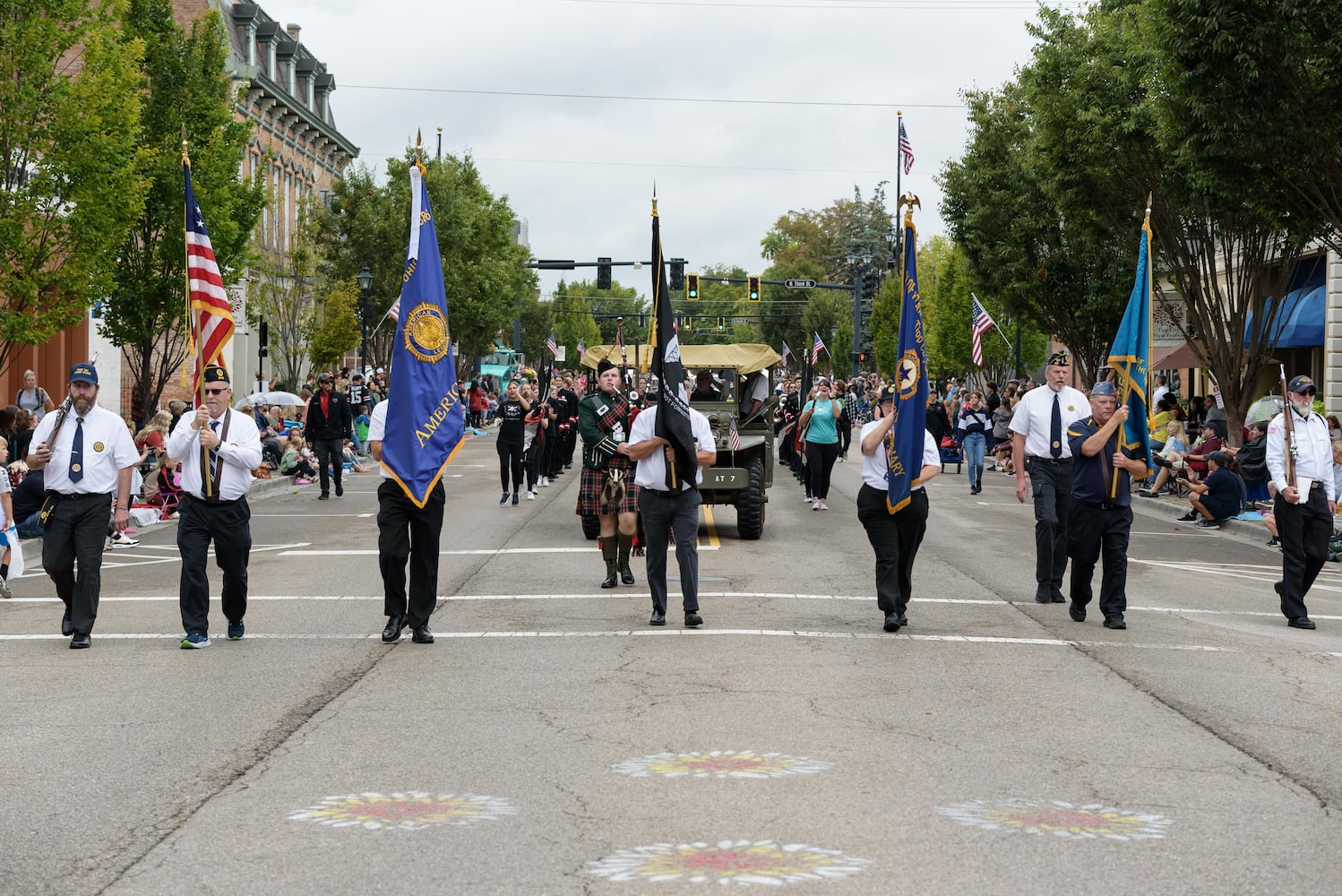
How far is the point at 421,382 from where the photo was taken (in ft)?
35.4

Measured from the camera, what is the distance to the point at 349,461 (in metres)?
33.8

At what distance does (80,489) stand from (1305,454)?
345 inches

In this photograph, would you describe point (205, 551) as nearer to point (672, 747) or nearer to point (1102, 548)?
point (672, 747)

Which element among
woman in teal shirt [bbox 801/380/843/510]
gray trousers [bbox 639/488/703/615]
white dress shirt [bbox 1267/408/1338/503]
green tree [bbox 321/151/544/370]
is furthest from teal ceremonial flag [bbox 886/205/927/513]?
green tree [bbox 321/151/544/370]

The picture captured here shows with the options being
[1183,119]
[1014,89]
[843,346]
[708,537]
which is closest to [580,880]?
[708,537]

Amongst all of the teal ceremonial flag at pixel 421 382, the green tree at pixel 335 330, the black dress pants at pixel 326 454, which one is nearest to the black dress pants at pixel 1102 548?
the teal ceremonial flag at pixel 421 382

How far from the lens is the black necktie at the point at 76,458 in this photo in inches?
410

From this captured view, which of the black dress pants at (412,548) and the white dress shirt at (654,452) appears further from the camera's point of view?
the white dress shirt at (654,452)

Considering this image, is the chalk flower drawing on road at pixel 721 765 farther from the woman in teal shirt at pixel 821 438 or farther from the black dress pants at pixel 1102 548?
the woman in teal shirt at pixel 821 438

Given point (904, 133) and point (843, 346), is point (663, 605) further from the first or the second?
point (843, 346)

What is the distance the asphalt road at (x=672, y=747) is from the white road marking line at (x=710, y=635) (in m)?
0.05

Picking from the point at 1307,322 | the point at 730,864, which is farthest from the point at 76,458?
the point at 1307,322

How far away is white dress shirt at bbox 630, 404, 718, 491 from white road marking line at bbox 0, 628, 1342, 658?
3.47 ft

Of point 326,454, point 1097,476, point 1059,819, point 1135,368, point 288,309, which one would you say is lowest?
point 1059,819
